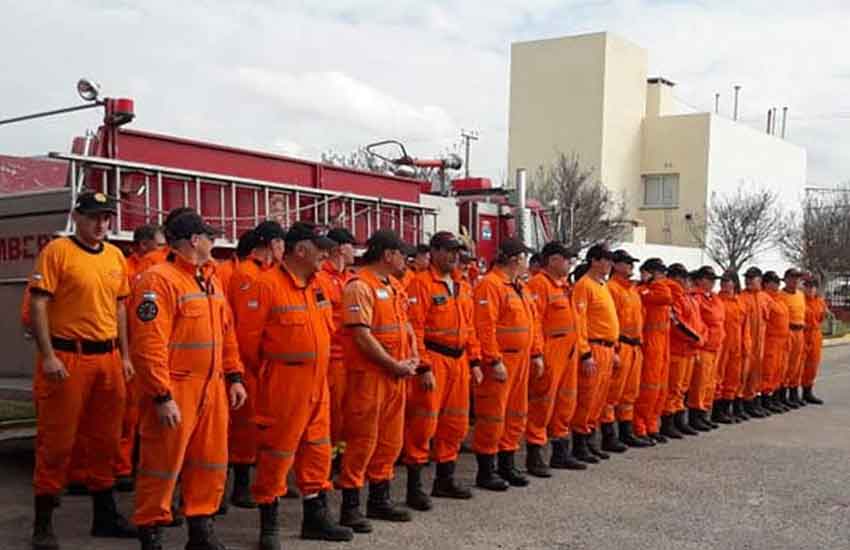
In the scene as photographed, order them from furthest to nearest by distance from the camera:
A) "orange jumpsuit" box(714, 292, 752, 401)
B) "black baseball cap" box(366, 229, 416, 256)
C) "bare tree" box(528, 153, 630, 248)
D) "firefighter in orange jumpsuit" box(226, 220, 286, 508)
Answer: "bare tree" box(528, 153, 630, 248), "orange jumpsuit" box(714, 292, 752, 401), "firefighter in orange jumpsuit" box(226, 220, 286, 508), "black baseball cap" box(366, 229, 416, 256)

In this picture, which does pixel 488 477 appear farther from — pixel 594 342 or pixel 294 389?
pixel 294 389

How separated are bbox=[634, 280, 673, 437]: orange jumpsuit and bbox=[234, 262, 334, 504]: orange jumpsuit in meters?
4.69

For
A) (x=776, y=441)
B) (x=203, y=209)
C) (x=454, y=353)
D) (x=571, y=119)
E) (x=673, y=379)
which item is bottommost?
(x=776, y=441)

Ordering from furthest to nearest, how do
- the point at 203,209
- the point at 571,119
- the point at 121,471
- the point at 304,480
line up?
the point at 571,119 → the point at 203,209 → the point at 121,471 → the point at 304,480

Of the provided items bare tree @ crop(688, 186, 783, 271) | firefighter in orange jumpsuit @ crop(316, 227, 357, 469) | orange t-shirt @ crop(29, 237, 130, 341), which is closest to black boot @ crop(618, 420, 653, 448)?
firefighter in orange jumpsuit @ crop(316, 227, 357, 469)

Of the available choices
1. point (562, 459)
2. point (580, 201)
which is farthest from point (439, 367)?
point (580, 201)

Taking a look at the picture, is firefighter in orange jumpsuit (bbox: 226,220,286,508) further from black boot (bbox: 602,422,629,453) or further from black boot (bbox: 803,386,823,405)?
black boot (bbox: 803,386,823,405)

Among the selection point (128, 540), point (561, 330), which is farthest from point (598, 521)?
point (128, 540)

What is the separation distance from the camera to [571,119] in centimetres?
4144

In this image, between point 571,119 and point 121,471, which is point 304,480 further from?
point 571,119

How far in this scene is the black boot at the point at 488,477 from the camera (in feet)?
23.5

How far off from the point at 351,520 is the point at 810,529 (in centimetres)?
313

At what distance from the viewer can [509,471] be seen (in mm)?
7398

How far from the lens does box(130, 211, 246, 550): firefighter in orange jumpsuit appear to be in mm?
4738
